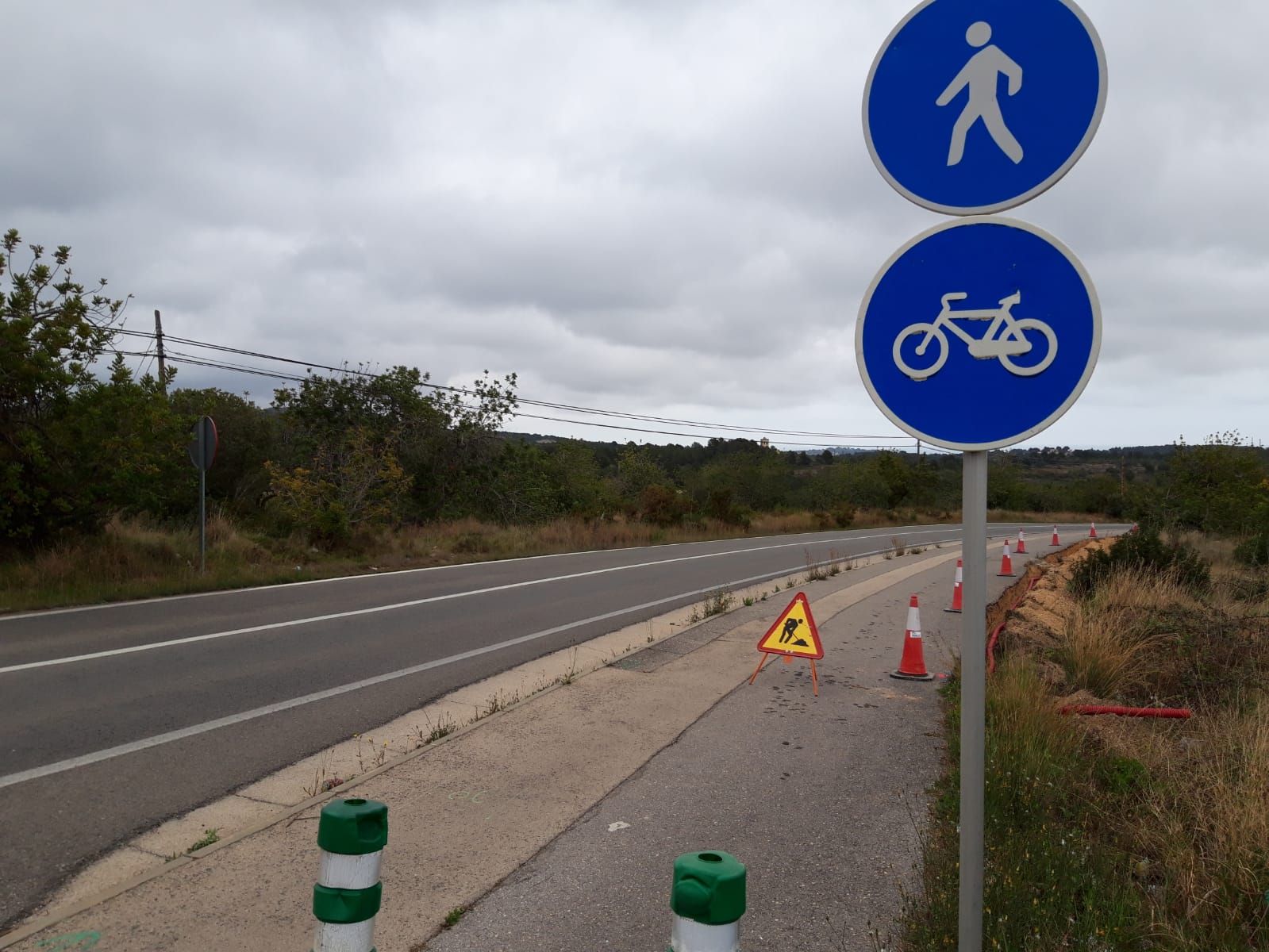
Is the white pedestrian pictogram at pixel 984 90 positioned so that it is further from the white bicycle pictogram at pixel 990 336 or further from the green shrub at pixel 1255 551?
the green shrub at pixel 1255 551

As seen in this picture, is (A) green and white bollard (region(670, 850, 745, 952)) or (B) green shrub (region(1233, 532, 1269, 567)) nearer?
(A) green and white bollard (region(670, 850, 745, 952))

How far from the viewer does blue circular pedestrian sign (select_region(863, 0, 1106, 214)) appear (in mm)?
2174

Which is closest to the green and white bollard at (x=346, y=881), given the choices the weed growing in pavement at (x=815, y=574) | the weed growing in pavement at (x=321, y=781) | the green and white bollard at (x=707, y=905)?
the green and white bollard at (x=707, y=905)

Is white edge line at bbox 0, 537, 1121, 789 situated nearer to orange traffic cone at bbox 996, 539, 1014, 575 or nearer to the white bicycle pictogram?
the white bicycle pictogram

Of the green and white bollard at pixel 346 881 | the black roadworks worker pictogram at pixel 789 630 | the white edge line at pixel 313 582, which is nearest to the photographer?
the green and white bollard at pixel 346 881

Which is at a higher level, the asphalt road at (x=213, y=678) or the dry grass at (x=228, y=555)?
the dry grass at (x=228, y=555)

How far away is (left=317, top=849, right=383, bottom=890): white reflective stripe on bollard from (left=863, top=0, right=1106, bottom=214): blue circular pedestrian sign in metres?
2.20

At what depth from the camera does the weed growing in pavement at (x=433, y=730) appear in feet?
19.5

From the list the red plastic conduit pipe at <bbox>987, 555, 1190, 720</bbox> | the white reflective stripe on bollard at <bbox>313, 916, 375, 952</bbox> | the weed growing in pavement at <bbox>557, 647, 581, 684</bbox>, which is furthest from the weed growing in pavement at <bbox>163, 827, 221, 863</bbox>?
the red plastic conduit pipe at <bbox>987, 555, 1190, 720</bbox>

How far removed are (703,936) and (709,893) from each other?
108mm

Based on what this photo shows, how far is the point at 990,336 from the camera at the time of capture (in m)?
2.22

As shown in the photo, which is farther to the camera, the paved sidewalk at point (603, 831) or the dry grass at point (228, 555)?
the dry grass at point (228, 555)

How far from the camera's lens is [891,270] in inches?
93.6

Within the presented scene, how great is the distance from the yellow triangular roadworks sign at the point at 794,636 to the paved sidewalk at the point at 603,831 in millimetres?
341
